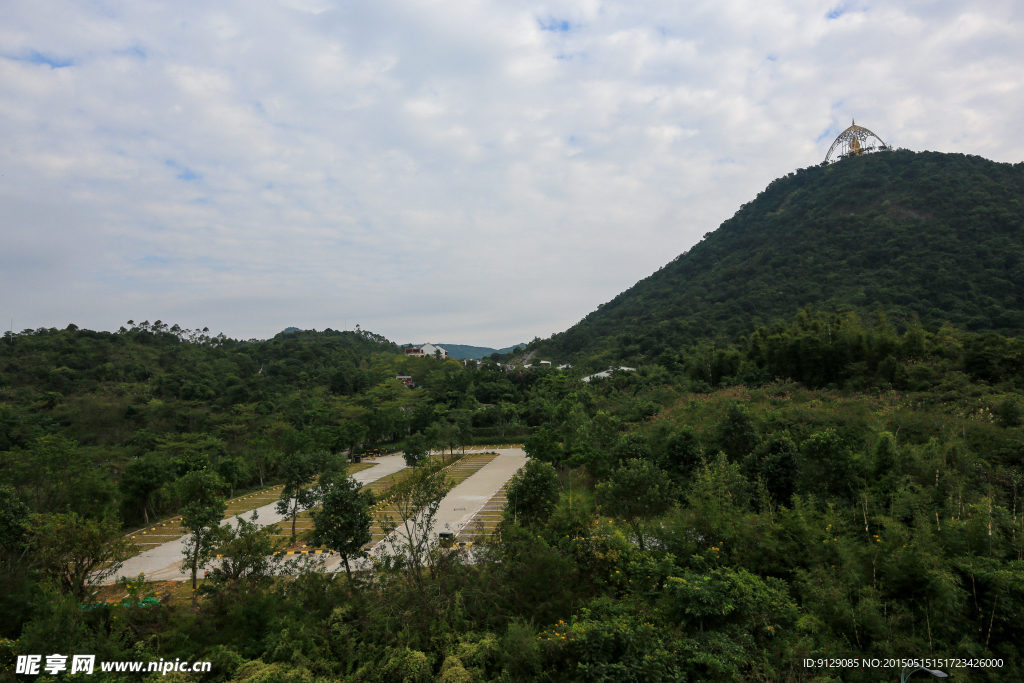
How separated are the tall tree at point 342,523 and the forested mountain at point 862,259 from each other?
26.6 metres

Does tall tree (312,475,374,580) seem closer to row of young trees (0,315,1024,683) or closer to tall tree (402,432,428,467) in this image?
row of young trees (0,315,1024,683)

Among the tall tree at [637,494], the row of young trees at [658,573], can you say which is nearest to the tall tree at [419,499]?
the row of young trees at [658,573]

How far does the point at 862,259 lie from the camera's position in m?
29.9

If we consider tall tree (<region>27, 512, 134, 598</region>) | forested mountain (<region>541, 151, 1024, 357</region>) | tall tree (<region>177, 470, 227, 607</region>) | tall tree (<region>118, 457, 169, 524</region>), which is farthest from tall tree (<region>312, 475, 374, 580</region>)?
forested mountain (<region>541, 151, 1024, 357</region>)

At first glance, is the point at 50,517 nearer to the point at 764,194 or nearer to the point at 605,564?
the point at 605,564

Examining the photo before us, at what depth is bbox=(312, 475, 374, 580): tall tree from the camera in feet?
23.9

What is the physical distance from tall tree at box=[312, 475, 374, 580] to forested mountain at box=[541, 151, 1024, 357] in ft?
87.1

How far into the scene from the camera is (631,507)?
8.84m

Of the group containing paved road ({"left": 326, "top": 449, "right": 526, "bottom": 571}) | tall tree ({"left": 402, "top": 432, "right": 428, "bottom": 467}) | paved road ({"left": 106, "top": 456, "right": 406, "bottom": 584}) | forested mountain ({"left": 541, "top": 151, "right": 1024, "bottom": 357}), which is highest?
forested mountain ({"left": 541, "top": 151, "right": 1024, "bottom": 357})

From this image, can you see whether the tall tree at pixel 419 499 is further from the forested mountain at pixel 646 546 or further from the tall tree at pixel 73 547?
the tall tree at pixel 73 547

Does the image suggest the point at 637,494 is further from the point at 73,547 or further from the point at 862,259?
the point at 862,259

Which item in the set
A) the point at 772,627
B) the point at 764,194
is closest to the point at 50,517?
the point at 772,627

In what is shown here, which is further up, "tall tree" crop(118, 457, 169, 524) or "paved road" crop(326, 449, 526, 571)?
"tall tree" crop(118, 457, 169, 524)

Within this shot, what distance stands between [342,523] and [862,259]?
1435 inches
